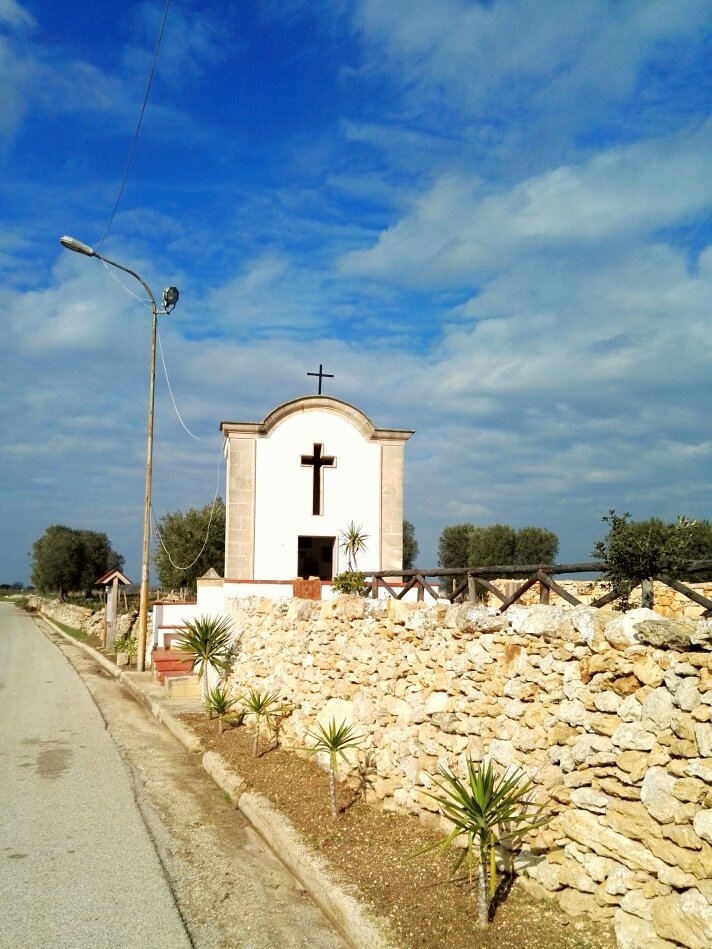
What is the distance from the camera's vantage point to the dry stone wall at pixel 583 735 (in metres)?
4.06

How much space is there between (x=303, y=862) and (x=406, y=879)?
979 millimetres

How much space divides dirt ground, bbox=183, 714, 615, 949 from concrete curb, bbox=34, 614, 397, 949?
10 cm

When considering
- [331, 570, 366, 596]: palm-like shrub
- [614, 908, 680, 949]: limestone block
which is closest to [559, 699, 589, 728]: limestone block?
[614, 908, 680, 949]: limestone block

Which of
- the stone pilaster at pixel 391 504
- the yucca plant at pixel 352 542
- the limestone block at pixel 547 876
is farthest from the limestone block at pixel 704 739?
the stone pilaster at pixel 391 504

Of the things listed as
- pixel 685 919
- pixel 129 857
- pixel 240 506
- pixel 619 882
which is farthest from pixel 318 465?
pixel 685 919

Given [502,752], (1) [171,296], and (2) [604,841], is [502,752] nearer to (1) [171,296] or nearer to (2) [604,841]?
(2) [604,841]

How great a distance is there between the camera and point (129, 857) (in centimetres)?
648

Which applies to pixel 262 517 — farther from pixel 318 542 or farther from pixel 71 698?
pixel 71 698

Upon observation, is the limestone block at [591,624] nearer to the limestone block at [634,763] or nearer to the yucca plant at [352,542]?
the limestone block at [634,763]

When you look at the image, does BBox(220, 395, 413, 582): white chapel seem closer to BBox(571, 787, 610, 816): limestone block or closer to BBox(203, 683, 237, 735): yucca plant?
BBox(203, 683, 237, 735): yucca plant

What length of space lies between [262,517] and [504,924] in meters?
12.7

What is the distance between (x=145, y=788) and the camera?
8797 mm

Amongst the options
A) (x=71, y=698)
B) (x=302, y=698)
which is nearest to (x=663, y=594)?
(x=302, y=698)

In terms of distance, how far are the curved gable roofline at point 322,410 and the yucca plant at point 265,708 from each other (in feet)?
24.3
